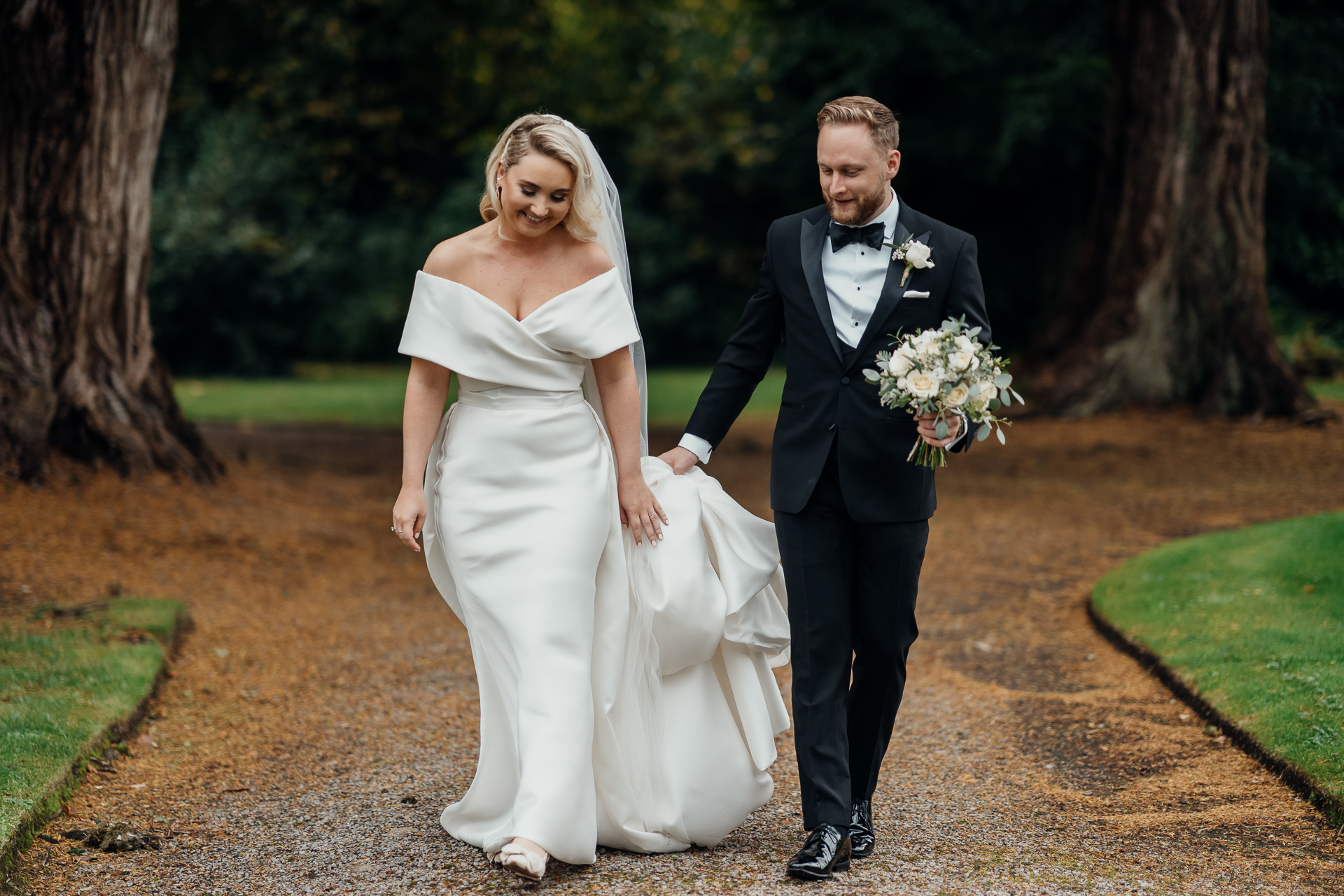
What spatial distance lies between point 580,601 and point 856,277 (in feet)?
3.98

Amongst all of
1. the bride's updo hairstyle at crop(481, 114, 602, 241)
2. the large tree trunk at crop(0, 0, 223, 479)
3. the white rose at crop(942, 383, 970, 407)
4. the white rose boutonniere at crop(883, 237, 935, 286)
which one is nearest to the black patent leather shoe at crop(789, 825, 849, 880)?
the white rose at crop(942, 383, 970, 407)

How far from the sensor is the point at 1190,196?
1473 centimetres

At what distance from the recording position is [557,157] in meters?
3.56

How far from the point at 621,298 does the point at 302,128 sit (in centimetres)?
2543

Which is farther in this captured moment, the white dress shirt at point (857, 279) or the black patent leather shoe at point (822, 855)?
the white dress shirt at point (857, 279)

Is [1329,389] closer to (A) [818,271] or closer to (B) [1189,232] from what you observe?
(B) [1189,232]

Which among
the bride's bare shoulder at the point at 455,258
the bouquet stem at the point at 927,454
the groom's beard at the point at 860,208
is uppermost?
the groom's beard at the point at 860,208

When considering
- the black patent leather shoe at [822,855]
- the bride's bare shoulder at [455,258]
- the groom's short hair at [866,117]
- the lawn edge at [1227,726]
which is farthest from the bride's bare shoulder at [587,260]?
→ the lawn edge at [1227,726]

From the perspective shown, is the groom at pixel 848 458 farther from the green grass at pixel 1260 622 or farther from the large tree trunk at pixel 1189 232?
the large tree trunk at pixel 1189 232

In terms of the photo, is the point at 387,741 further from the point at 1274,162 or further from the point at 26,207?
the point at 1274,162

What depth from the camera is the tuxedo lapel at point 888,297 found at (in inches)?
140

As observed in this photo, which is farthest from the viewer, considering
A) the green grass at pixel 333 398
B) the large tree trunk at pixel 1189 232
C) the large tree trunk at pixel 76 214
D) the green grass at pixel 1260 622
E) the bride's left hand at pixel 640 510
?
the green grass at pixel 333 398

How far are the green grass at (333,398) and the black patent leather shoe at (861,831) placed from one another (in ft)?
40.0

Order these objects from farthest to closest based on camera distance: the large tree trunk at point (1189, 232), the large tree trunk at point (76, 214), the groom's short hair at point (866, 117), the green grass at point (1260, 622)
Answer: the large tree trunk at point (1189, 232) → the large tree trunk at point (76, 214) → the green grass at point (1260, 622) → the groom's short hair at point (866, 117)
